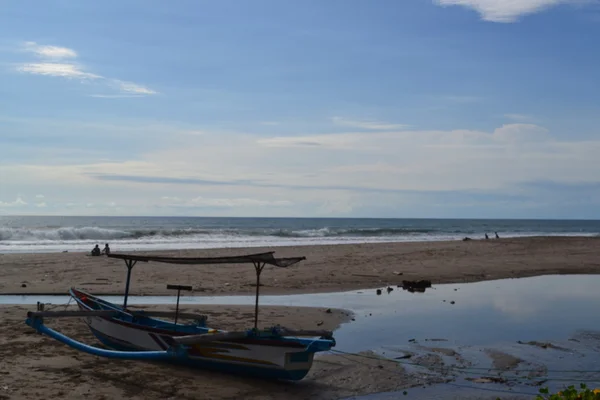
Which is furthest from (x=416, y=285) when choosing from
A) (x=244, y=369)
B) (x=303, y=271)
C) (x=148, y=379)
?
(x=148, y=379)

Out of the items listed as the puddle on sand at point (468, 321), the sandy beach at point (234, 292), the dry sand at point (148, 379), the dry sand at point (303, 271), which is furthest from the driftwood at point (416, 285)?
the dry sand at point (148, 379)

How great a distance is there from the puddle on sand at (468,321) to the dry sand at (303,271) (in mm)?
1735

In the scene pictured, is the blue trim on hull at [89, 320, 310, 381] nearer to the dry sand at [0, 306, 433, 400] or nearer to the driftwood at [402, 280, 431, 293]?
the dry sand at [0, 306, 433, 400]

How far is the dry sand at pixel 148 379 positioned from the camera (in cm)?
938

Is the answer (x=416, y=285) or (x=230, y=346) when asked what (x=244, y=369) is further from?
(x=416, y=285)

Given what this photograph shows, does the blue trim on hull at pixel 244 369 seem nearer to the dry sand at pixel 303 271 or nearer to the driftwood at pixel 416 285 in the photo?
the dry sand at pixel 303 271

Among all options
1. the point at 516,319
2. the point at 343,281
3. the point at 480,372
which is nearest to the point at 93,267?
the point at 343,281

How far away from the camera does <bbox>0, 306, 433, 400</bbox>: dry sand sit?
9.38 metres

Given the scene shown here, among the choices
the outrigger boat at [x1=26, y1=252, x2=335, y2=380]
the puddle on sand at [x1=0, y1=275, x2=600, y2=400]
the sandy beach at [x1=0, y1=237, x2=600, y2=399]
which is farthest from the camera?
the puddle on sand at [x1=0, y1=275, x2=600, y2=400]

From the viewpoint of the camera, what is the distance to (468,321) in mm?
15617

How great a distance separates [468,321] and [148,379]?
29.3 feet

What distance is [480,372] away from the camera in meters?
10.8

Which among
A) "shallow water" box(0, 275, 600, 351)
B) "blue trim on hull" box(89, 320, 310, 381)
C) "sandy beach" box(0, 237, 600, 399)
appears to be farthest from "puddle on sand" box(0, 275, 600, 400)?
"blue trim on hull" box(89, 320, 310, 381)

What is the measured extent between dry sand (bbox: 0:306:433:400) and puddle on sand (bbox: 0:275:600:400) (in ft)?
2.60
